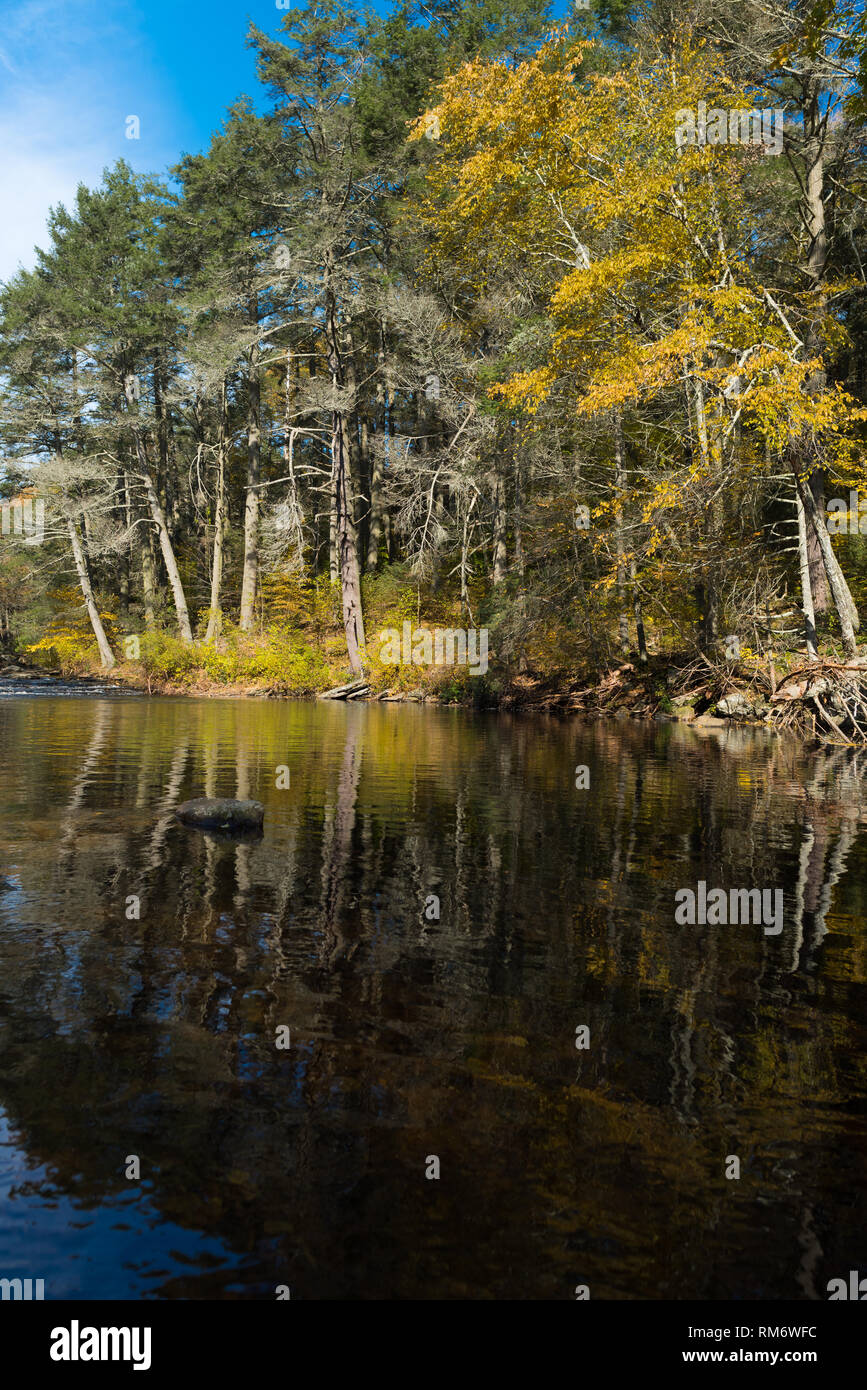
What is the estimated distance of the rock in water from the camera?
8508 millimetres

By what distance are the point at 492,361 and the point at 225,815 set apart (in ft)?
71.5

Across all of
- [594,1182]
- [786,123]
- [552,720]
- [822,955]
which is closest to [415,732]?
[552,720]

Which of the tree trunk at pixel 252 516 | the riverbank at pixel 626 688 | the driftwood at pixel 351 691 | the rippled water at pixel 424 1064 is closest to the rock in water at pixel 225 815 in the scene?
the rippled water at pixel 424 1064

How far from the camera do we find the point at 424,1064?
3.80 m

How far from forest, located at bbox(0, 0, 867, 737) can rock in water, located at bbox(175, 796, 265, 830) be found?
11288mm

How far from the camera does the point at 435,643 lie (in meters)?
31.4

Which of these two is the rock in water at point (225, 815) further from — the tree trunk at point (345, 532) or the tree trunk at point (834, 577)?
the tree trunk at point (345, 532)

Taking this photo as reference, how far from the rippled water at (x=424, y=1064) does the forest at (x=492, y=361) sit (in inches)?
468

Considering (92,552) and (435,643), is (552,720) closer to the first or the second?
(435,643)

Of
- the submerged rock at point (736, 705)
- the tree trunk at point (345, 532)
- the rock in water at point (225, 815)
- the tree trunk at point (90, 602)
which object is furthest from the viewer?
the tree trunk at point (90, 602)

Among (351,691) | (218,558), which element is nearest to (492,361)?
(351,691)

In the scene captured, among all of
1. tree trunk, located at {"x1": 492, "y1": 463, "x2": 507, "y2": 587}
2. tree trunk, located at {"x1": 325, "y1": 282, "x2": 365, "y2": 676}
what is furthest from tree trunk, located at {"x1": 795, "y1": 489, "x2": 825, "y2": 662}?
tree trunk, located at {"x1": 325, "y1": 282, "x2": 365, "y2": 676}

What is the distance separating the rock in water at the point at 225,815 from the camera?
27.9 feet
